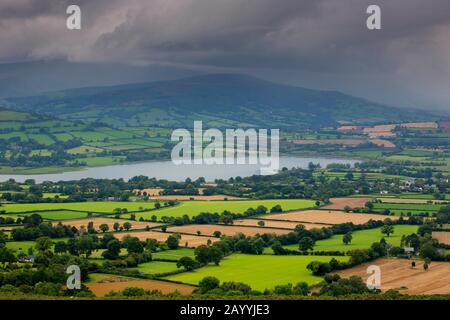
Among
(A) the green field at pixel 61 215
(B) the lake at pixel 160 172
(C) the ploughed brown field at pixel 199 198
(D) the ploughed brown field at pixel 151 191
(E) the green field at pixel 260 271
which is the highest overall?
(B) the lake at pixel 160 172

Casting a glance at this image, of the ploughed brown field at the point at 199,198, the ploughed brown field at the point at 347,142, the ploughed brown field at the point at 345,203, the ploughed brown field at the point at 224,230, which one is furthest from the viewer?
the ploughed brown field at the point at 347,142

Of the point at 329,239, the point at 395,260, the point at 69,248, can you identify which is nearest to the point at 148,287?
the point at 69,248

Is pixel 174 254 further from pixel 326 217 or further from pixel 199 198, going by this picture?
pixel 199 198

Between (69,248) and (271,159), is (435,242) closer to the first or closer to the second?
(69,248)

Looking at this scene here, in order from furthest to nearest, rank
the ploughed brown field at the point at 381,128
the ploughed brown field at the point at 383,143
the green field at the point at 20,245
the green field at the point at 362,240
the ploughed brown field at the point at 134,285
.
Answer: the ploughed brown field at the point at 381,128
the ploughed brown field at the point at 383,143
the green field at the point at 362,240
the green field at the point at 20,245
the ploughed brown field at the point at 134,285

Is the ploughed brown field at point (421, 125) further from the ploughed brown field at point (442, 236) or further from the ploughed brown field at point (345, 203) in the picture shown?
the ploughed brown field at point (442, 236)

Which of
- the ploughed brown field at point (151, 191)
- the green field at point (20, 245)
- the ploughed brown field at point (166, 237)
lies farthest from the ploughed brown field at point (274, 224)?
the ploughed brown field at point (151, 191)

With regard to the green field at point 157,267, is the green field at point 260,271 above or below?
below
